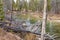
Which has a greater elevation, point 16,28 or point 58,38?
point 16,28

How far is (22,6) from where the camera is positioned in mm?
25875

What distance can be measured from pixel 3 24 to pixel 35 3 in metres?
18.5

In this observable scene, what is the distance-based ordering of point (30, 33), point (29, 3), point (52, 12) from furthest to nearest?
point (29, 3) < point (52, 12) < point (30, 33)

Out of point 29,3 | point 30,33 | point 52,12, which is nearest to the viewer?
point 30,33

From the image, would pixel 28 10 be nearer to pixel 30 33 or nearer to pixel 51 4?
pixel 51 4

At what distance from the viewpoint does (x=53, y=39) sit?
9.62 meters

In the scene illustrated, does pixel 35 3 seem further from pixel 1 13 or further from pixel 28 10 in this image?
pixel 1 13

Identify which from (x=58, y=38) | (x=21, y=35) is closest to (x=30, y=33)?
(x=21, y=35)

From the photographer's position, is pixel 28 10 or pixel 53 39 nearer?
pixel 53 39

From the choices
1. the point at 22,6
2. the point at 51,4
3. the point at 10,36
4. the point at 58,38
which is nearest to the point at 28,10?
the point at 22,6

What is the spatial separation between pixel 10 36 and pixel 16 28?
1051 mm

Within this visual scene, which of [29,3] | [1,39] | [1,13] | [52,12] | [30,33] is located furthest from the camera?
[29,3]

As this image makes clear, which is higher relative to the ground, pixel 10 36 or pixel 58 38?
pixel 10 36

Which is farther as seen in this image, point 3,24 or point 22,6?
point 22,6
